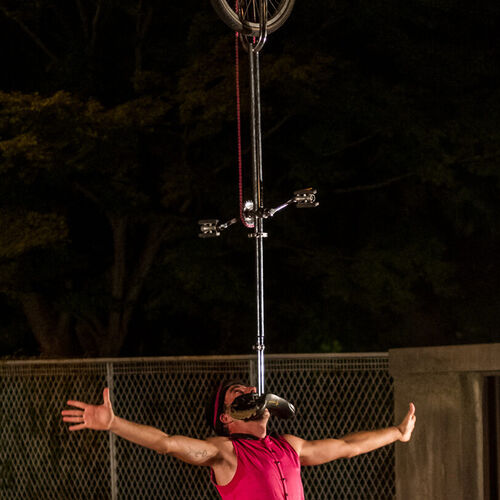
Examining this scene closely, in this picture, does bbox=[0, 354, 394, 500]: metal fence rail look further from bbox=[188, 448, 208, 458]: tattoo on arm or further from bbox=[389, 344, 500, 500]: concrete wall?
bbox=[188, 448, 208, 458]: tattoo on arm

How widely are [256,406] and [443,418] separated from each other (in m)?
2.93

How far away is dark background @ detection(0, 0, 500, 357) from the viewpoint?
1343 cm

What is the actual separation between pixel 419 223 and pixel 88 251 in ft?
18.7

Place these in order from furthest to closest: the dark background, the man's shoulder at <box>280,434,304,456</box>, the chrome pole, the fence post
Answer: the dark background < the fence post < the chrome pole < the man's shoulder at <box>280,434,304,456</box>

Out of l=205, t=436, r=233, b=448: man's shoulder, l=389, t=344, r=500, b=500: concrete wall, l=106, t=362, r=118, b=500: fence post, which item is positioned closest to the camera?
l=205, t=436, r=233, b=448: man's shoulder

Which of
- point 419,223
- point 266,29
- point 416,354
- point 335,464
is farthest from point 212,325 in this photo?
point 266,29

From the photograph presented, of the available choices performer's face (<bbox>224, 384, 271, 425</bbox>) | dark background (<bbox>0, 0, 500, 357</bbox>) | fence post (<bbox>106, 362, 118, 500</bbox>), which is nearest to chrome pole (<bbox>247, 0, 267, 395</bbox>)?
performer's face (<bbox>224, 384, 271, 425</bbox>)

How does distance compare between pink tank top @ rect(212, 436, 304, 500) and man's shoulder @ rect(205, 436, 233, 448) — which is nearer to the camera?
pink tank top @ rect(212, 436, 304, 500)

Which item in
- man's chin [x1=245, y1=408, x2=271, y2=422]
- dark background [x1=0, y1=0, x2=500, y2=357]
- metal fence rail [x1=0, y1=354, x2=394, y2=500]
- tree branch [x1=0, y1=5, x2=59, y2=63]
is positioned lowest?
man's chin [x1=245, y1=408, x2=271, y2=422]

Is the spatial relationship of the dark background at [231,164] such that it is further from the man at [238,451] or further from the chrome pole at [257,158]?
the man at [238,451]

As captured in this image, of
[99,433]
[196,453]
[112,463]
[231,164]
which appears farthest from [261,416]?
[231,164]

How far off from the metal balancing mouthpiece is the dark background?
873 centimetres

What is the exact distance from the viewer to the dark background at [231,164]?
1343 cm

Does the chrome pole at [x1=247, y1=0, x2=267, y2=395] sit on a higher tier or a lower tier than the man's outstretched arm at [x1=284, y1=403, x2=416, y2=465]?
higher
